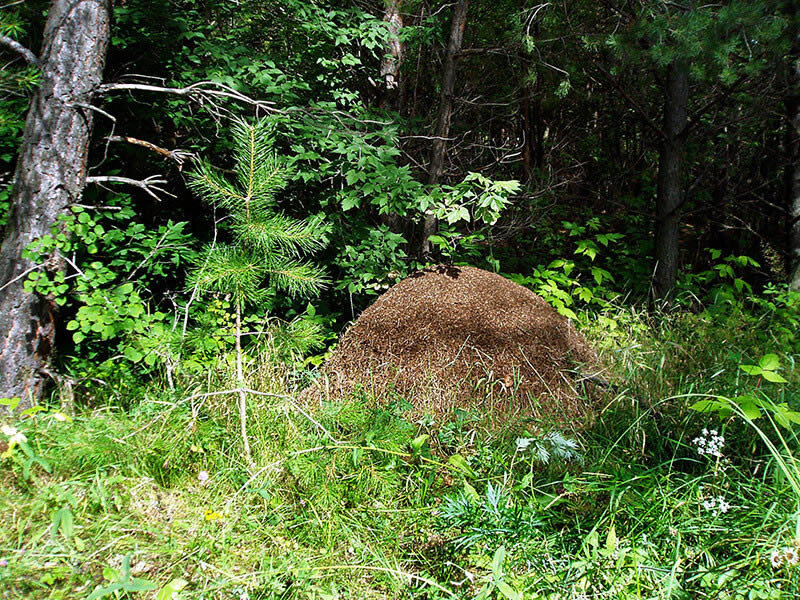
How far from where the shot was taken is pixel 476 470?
2.49 m

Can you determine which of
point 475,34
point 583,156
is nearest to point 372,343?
point 475,34

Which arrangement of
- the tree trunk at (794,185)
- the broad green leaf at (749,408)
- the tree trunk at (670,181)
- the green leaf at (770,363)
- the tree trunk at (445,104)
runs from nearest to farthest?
the broad green leaf at (749,408), the green leaf at (770,363), the tree trunk at (445,104), the tree trunk at (794,185), the tree trunk at (670,181)

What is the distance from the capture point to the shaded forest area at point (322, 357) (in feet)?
6.44

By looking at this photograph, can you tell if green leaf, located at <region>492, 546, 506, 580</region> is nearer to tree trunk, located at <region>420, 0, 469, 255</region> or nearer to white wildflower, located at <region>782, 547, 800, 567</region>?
white wildflower, located at <region>782, 547, 800, 567</region>

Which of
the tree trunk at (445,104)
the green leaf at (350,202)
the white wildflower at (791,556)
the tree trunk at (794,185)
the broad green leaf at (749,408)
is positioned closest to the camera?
the white wildflower at (791,556)

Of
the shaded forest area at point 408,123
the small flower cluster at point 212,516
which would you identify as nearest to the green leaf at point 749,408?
the shaded forest area at point 408,123

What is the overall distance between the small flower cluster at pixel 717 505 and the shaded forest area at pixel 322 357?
0.01 metres

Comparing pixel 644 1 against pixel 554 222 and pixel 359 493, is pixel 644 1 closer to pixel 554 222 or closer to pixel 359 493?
pixel 554 222

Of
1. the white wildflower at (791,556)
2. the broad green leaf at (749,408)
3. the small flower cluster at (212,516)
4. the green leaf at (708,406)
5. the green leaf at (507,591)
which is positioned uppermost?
the broad green leaf at (749,408)

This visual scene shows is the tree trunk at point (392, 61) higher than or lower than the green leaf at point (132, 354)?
higher

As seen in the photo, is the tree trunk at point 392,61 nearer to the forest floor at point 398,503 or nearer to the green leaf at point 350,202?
the green leaf at point 350,202

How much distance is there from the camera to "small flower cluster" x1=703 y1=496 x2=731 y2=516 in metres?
1.93

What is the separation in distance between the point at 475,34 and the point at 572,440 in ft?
15.4

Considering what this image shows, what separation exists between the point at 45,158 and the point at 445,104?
117 inches
